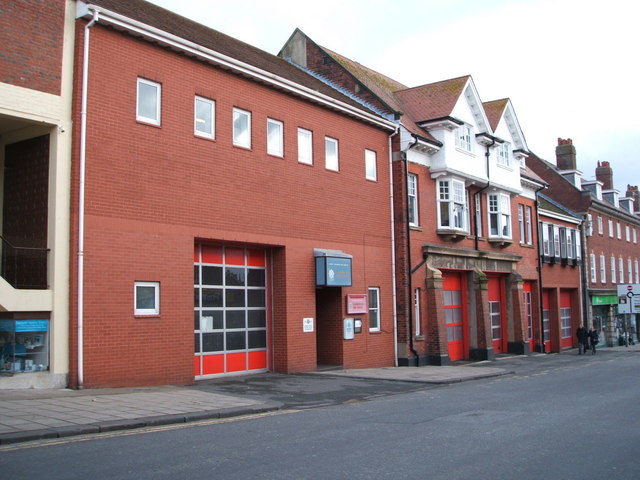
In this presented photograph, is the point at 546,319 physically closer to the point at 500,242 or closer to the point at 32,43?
the point at 500,242

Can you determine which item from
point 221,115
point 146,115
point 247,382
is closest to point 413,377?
point 247,382

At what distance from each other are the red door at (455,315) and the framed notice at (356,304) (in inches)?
223

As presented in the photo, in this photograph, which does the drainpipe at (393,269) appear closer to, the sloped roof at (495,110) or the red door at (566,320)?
the sloped roof at (495,110)

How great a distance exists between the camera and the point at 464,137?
26.9 metres

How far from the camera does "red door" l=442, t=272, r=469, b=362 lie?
86.9ft

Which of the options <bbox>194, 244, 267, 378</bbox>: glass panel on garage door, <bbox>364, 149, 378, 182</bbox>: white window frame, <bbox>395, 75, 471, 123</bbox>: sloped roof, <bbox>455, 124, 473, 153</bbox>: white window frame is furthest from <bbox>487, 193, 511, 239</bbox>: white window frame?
<bbox>194, 244, 267, 378</bbox>: glass panel on garage door

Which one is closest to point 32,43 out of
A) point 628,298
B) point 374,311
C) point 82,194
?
point 82,194

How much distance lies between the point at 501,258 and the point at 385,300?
29.0 feet

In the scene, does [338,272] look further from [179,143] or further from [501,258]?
[501,258]

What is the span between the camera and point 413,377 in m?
18.9

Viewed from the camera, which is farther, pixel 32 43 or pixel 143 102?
pixel 143 102

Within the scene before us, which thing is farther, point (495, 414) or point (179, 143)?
point (179, 143)

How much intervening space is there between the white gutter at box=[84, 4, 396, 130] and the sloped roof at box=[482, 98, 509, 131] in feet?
30.7

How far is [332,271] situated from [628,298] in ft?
96.6
